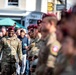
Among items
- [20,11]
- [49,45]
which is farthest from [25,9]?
[49,45]

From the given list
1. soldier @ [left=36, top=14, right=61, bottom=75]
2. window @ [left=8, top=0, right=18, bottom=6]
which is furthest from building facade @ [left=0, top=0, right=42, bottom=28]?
soldier @ [left=36, top=14, right=61, bottom=75]

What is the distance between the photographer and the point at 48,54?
16.5 ft

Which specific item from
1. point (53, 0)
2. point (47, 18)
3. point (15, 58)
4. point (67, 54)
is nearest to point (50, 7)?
point (53, 0)

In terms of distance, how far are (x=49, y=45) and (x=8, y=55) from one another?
642cm

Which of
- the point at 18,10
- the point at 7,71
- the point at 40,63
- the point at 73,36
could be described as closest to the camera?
the point at 73,36

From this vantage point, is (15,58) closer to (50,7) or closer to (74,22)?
(74,22)

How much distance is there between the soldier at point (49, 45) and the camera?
493cm

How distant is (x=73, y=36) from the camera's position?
104 inches

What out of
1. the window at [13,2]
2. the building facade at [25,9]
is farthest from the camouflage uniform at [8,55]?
the window at [13,2]

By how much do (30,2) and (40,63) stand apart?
86.8ft

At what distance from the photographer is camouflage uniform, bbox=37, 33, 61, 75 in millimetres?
4926

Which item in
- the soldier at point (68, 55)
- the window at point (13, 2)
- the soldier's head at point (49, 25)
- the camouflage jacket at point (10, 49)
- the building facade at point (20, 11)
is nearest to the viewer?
the soldier at point (68, 55)

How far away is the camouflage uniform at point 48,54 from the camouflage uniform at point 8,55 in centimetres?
595

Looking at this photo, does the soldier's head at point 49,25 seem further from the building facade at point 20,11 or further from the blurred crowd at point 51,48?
the building facade at point 20,11
